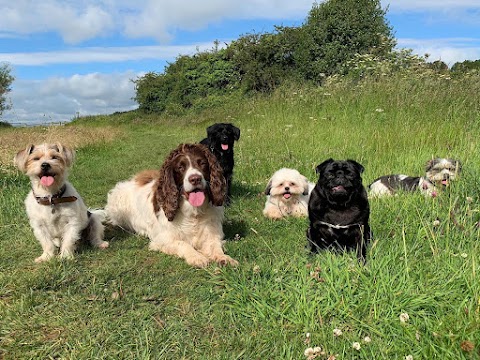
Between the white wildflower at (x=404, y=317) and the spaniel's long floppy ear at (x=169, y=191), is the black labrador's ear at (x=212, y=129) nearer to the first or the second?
the spaniel's long floppy ear at (x=169, y=191)

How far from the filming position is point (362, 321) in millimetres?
2744

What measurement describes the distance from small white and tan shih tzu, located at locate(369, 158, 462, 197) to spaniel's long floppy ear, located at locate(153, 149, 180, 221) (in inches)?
109

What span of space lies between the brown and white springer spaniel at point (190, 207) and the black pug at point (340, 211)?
957 millimetres

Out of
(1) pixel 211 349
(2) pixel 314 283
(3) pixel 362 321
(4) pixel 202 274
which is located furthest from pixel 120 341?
(3) pixel 362 321

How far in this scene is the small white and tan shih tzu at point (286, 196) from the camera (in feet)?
20.5

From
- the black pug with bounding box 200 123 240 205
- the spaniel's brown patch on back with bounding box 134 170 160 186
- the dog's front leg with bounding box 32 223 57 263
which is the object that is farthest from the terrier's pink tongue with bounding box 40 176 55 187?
the black pug with bounding box 200 123 240 205

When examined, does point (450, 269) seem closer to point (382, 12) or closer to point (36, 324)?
point (36, 324)

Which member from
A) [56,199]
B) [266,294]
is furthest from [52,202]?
[266,294]

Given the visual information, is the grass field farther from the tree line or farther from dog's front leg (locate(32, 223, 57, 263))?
the tree line

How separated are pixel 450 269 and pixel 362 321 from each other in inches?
33.3

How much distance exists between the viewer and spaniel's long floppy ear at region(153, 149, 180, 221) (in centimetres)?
456

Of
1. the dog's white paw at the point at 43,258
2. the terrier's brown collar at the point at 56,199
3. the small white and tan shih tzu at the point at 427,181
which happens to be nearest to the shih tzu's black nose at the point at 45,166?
the terrier's brown collar at the point at 56,199

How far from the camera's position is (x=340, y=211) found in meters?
4.11

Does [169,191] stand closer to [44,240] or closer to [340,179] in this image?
[44,240]
